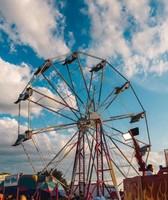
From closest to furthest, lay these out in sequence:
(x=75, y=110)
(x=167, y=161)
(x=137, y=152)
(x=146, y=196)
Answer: (x=146, y=196)
(x=167, y=161)
(x=137, y=152)
(x=75, y=110)

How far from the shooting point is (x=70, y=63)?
36.7m

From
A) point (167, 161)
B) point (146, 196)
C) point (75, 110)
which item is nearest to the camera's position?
point (146, 196)

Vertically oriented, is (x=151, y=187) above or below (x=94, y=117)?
below

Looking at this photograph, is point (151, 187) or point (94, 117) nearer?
point (151, 187)

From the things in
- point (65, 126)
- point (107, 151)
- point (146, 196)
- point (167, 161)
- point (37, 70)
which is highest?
point (37, 70)

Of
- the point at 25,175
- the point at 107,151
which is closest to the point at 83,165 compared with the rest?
the point at 107,151

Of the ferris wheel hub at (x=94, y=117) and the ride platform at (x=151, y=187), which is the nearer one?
the ride platform at (x=151, y=187)

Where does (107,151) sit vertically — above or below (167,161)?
above

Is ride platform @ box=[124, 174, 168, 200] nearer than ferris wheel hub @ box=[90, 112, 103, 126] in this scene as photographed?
Yes

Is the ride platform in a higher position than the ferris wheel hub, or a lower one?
lower

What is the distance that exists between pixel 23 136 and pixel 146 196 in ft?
82.2

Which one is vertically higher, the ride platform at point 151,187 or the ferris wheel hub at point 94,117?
the ferris wheel hub at point 94,117

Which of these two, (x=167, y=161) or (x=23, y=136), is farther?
(x=23, y=136)

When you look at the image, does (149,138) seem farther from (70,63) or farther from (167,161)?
(167,161)
